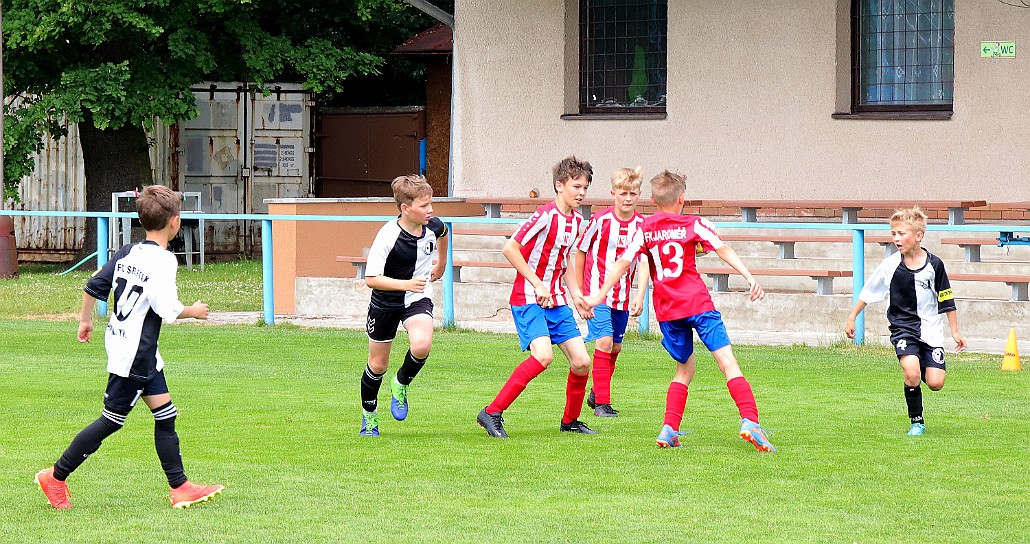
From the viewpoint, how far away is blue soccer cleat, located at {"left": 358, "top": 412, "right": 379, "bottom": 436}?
8867 millimetres

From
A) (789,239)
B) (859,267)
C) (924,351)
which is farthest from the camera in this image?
(789,239)

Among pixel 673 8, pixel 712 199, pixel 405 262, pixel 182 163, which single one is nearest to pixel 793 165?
pixel 712 199

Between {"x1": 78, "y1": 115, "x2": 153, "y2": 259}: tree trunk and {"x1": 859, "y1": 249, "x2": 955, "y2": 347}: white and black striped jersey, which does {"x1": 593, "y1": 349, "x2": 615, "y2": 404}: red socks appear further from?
{"x1": 78, "y1": 115, "x2": 153, "y2": 259}: tree trunk

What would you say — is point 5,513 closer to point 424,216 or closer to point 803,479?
point 424,216

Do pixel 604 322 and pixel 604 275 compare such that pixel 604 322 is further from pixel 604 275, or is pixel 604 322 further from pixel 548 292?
pixel 548 292

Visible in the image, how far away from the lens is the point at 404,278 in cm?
866

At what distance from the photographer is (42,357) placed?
13.4 m

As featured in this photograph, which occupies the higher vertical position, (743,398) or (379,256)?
(379,256)

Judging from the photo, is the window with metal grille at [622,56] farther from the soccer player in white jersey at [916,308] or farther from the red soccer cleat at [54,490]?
the red soccer cleat at [54,490]

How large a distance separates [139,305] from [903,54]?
518 inches

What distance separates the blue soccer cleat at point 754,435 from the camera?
809 cm

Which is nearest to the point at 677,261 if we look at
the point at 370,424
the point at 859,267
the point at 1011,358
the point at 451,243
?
the point at 370,424

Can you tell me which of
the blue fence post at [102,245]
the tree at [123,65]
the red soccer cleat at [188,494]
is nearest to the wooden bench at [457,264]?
the blue fence post at [102,245]

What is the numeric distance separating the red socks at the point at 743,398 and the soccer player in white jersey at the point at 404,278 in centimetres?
169
